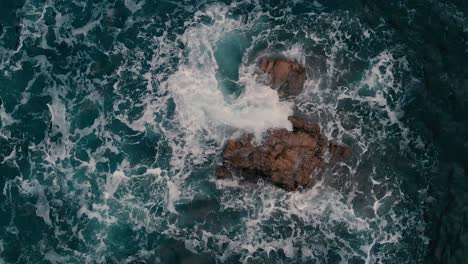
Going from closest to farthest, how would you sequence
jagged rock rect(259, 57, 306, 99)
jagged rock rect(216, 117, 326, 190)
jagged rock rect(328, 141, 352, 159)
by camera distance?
1. jagged rock rect(216, 117, 326, 190)
2. jagged rock rect(328, 141, 352, 159)
3. jagged rock rect(259, 57, 306, 99)

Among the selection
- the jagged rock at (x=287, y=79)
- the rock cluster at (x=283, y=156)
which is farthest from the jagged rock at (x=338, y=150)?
the jagged rock at (x=287, y=79)

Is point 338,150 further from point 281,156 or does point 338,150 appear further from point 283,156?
point 281,156

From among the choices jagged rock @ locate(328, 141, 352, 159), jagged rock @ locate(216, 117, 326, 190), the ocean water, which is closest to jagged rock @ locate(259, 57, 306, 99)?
the ocean water

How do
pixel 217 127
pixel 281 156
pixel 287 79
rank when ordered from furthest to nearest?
pixel 287 79, pixel 217 127, pixel 281 156

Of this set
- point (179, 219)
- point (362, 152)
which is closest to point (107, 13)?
point (179, 219)

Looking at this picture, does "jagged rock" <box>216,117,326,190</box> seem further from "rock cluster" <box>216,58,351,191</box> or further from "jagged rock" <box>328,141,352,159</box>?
"jagged rock" <box>328,141,352,159</box>

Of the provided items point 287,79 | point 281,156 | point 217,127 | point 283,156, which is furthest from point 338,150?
point 217,127
